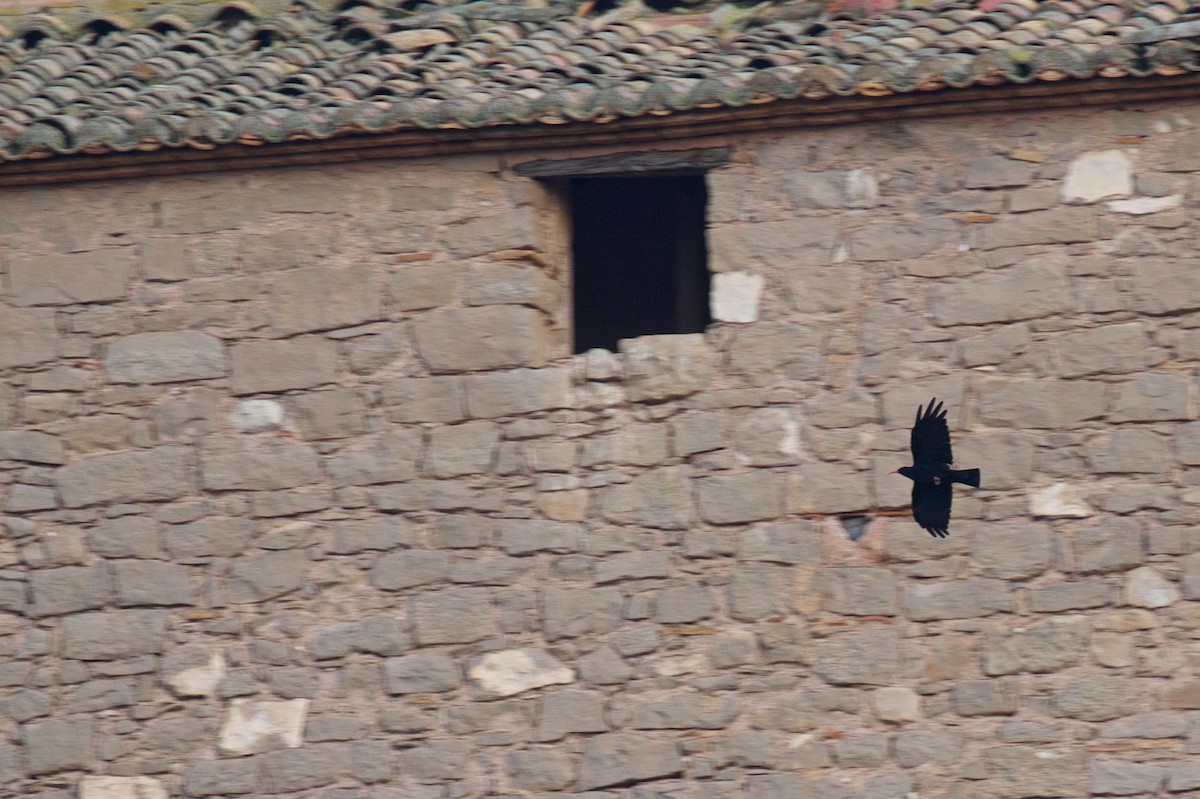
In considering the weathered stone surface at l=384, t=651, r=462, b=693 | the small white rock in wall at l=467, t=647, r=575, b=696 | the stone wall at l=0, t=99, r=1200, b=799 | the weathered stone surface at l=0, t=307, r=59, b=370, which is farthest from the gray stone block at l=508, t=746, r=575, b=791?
the weathered stone surface at l=0, t=307, r=59, b=370

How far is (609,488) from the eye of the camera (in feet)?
23.1

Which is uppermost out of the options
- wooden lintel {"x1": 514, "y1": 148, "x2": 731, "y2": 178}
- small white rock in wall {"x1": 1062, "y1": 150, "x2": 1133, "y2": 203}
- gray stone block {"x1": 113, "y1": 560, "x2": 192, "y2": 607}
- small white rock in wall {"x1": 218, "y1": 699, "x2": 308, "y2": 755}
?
wooden lintel {"x1": 514, "y1": 148, "x2": 731, "y2": 178}

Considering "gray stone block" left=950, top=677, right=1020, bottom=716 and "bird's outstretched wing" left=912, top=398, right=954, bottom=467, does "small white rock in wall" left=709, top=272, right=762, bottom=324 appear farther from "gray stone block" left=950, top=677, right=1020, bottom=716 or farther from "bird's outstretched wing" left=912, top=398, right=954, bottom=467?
"gray stone block" left=950, top=677, right=1020, bottom=716

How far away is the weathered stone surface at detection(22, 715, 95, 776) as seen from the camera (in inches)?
283

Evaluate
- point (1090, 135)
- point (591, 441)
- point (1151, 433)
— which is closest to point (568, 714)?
point (591, 441)

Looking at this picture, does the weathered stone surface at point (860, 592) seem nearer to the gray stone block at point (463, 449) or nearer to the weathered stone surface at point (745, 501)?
the weathered stone surface at point (745, 501)

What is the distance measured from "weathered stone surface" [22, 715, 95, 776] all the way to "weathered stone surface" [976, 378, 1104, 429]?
3.01 m

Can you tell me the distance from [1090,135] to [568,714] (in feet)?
7.96

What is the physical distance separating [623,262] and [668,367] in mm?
1442

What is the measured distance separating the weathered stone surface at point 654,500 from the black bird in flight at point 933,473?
2.24ft

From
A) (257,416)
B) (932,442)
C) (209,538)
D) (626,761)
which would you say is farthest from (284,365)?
(932,442)

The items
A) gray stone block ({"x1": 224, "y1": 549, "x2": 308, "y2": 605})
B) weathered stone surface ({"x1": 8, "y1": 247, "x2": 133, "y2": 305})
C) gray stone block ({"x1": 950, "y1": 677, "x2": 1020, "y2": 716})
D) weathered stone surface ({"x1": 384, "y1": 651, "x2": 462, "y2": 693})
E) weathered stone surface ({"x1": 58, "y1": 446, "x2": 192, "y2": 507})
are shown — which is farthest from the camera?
weathered stone surface ({"x1": 8, "y1": 247, "x2": 133, "y2": 305})

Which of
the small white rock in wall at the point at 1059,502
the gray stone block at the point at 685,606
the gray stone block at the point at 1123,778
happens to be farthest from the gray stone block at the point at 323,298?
the gray stone block at the point at 1123,778

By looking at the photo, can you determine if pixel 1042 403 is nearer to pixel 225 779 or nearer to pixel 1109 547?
pixel 1109 547
